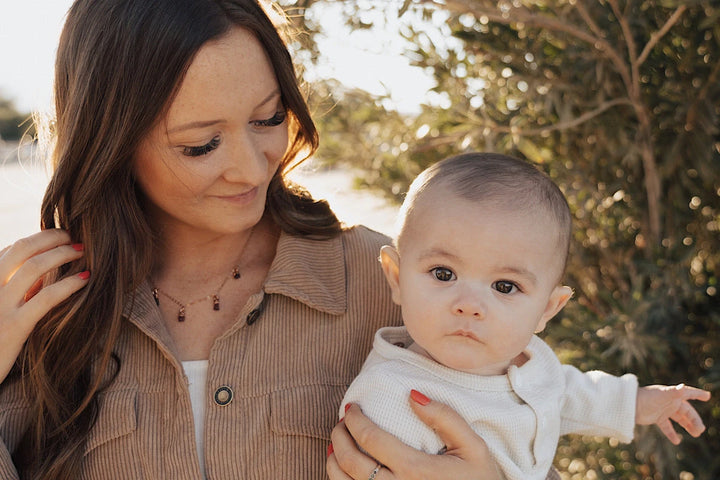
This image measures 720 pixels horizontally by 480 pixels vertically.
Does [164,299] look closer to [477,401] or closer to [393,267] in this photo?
[393,267]

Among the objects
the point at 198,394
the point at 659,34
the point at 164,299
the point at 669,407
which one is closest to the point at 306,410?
the point at 198,394

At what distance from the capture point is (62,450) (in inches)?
80.1

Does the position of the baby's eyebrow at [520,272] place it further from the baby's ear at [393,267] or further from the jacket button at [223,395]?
the jacket button at [223,395]

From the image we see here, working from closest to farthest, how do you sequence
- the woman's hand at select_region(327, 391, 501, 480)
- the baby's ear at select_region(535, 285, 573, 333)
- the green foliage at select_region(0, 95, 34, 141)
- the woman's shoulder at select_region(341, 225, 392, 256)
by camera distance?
the woman's hand at select_region(327, 391, 501, 480), the baby's ear at select_region(535, 285, 573, 333), the woman's shoulder at select_region(341, 225, 392, 256), the green foliage at select_region(0, 95, 34, 141)

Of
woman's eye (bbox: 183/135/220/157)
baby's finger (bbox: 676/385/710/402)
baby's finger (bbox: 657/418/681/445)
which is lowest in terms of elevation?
baby's finger (bbox: 657/418/681/445)

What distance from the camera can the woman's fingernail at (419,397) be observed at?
184 centimetres

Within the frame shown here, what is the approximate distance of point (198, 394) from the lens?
2.15 meters

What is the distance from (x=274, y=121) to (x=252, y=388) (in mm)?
748

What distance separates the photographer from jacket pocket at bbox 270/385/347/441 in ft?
6.91

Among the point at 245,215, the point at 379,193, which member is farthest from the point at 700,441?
the point at 245,215

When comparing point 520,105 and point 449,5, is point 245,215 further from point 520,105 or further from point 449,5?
point 520,105

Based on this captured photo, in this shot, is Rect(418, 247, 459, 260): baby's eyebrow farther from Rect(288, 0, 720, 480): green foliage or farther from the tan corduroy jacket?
Rect(288, 0, 720, 480): green foliage

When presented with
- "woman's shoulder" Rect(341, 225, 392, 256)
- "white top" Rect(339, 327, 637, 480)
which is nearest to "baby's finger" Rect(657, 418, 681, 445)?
"white top" Rect(339, 327, 637, 480)

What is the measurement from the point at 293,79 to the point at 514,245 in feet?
2.73
